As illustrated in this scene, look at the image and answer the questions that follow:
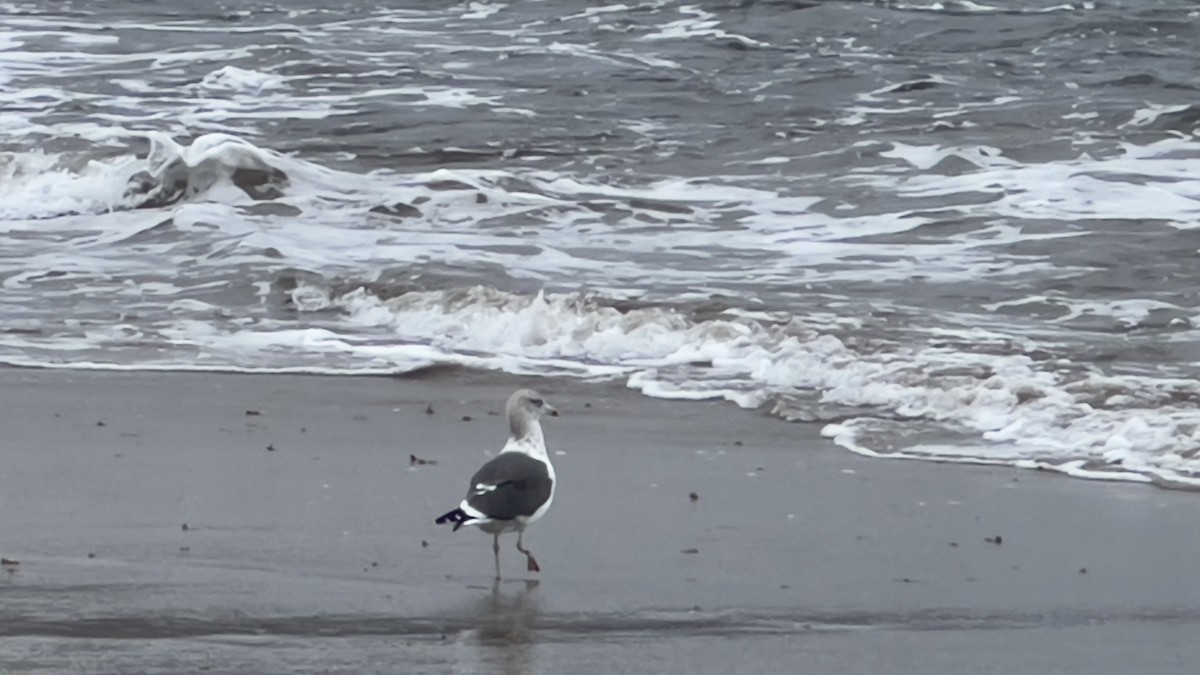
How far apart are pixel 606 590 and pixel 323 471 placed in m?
1.53

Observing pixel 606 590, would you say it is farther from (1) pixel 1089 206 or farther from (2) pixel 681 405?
(1) pixel 1089 206

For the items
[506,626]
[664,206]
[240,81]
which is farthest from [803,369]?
[240,81]

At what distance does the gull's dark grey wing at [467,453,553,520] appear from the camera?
16.1 feet

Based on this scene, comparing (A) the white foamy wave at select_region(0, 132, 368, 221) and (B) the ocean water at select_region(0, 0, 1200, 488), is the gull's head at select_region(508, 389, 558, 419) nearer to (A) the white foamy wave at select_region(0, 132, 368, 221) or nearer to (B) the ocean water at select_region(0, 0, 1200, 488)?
(B) the ocean water at select_region(0, 0, 1200, 488)

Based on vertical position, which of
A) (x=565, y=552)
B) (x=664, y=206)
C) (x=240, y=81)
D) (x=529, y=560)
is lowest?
(x=240, y=81)

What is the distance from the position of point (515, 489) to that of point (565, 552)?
36 centimetres

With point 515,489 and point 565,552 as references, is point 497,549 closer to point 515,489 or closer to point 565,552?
point 515,489

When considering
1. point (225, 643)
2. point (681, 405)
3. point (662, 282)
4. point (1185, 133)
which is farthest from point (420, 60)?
point (225, 643)

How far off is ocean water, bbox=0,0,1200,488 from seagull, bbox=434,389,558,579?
1601 millimetres

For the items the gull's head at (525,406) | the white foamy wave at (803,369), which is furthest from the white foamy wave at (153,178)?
the gull's head at (525,406)

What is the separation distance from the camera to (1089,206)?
11359mm

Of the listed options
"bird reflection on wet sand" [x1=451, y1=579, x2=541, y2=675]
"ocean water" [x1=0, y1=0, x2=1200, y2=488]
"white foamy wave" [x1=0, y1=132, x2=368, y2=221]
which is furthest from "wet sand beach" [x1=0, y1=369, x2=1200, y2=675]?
"white foamy wave" [x1=0, y1=132, x2=368, y2=221]

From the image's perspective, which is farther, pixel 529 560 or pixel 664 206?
pixel 664 206

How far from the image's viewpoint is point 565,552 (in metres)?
5.29
